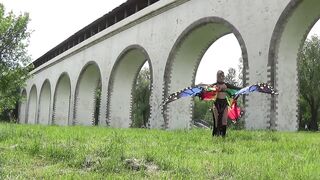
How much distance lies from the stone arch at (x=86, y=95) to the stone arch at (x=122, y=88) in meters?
5.41

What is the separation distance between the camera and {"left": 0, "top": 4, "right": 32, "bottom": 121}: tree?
2970 cm

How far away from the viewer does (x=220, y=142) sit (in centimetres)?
764

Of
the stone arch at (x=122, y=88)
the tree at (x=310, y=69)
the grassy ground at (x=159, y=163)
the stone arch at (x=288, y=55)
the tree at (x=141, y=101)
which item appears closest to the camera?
the grassy ground at (x=159, y=163)

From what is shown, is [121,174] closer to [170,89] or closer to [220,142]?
[220,142]

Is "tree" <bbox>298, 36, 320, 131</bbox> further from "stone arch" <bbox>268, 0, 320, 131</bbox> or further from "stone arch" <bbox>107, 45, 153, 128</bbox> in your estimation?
"stone arch" <bbox>268, 0, 320, 131</bbox>

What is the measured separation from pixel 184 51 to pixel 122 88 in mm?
7998

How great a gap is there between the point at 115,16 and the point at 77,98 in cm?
810

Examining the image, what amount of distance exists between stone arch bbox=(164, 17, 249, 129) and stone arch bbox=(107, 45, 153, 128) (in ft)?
18.8

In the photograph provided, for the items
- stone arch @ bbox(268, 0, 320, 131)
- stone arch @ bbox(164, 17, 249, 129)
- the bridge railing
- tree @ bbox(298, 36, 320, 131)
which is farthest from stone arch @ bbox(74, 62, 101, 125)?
stone arch @ bbox(268, 0, 320, 131)

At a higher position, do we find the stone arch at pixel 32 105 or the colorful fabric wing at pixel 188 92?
the stone arch at pixel 32 105

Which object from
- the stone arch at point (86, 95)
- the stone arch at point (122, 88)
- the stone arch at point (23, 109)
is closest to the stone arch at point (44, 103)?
the stone arch at point (23, 109)

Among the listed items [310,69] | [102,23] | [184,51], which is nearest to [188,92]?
[184,51]

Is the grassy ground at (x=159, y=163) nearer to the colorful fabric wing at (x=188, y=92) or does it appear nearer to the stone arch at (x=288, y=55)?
the colorful fabric wing at (x=188, y=92)

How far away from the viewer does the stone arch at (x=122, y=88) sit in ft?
90.1
